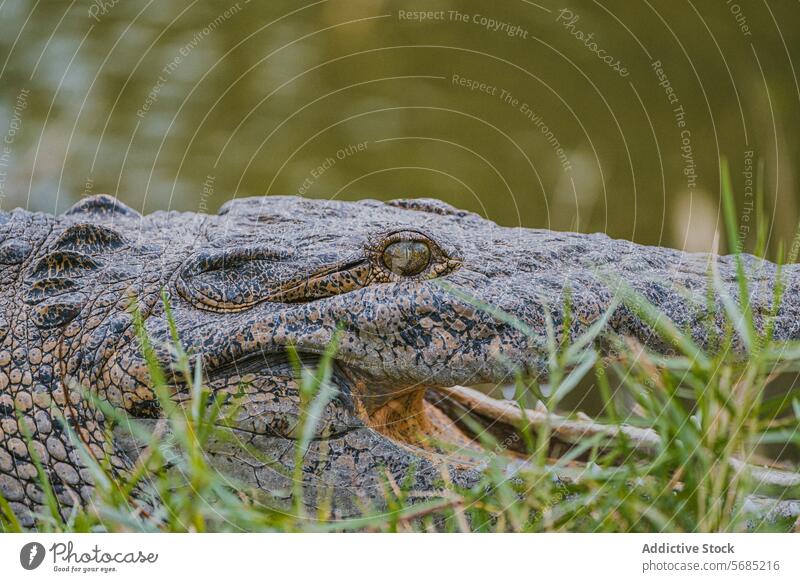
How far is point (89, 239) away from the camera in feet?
6.73

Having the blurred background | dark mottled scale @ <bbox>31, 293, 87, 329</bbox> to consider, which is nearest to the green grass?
dark mottled scale @ <bbox>31, 293, 87, 329</bbox>

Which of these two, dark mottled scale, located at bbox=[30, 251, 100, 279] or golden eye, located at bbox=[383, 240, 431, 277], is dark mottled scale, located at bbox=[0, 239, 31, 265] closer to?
dark mottled scale, located at bbox=[30, 251, 100, 279]

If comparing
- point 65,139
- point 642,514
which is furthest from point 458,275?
point 65,139

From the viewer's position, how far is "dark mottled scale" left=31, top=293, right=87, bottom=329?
6.26 ft

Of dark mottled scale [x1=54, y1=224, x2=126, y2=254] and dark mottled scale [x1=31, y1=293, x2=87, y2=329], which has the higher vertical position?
dark mottled scale [x1=54, y1=224, x2=126, y2=254]

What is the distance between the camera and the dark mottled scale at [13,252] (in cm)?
208

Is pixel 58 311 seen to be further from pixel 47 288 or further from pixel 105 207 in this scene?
pixel 105 207
